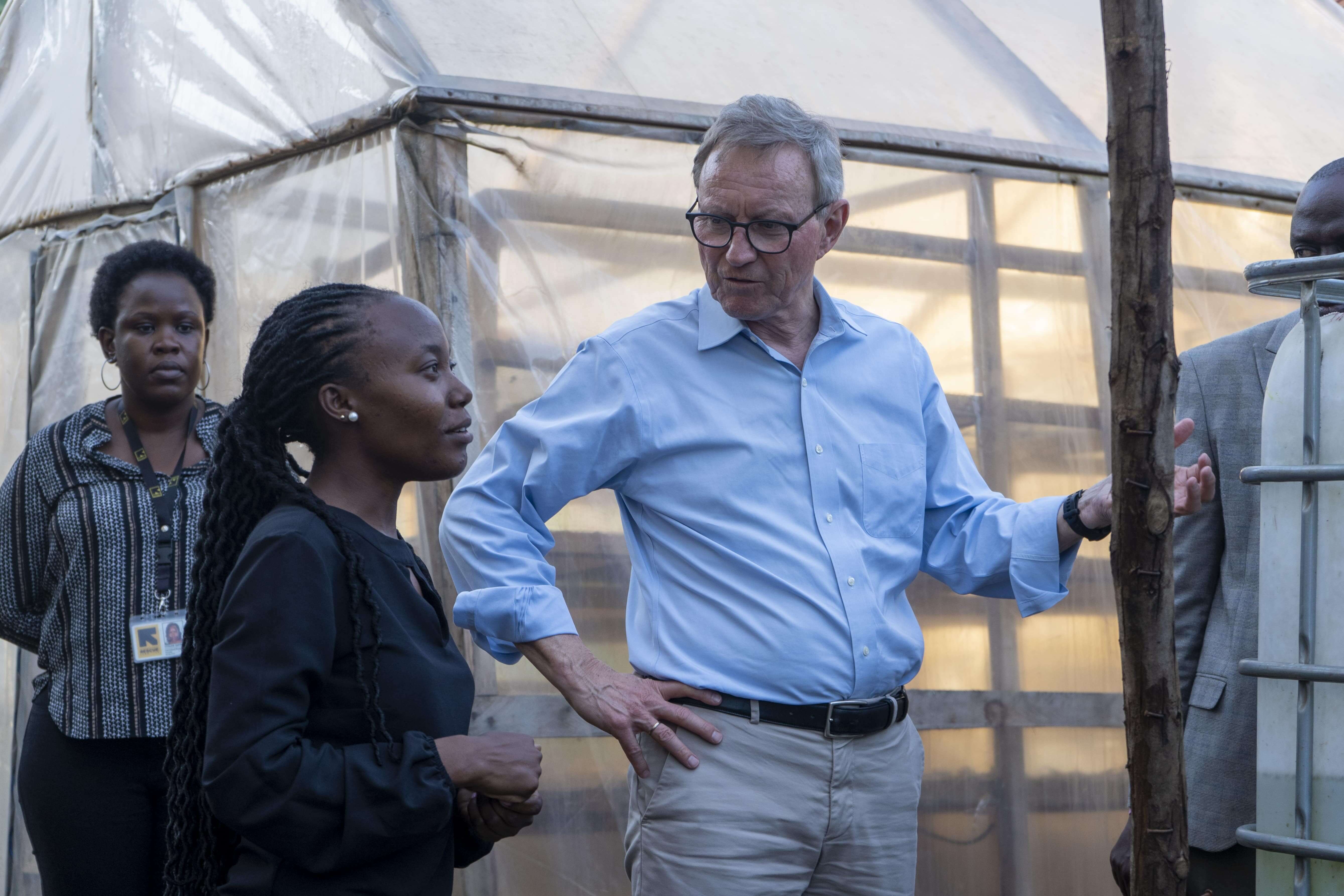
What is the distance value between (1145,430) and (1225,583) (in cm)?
78

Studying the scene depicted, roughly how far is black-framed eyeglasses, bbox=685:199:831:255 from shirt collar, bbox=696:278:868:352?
4.1 inches

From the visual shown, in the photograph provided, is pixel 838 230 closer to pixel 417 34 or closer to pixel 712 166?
pixel 712 166

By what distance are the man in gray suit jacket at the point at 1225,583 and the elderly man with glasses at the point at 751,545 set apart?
0.31m

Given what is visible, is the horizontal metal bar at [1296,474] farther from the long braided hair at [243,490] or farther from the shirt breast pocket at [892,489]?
the long braided hair at [243,490]

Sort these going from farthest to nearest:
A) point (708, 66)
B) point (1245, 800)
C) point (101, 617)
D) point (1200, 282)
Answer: point (1200, 282) < point (708, 66) < point (101, 617) < point (1245, 800)

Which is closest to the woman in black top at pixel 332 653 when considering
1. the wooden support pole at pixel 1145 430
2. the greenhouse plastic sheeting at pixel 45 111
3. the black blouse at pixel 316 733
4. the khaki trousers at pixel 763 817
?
the black blouse at pixel 316 733

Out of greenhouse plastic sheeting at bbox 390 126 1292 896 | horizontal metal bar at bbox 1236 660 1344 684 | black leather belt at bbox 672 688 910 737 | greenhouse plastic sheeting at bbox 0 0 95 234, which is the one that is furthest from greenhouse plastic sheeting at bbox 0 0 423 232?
horizontal metal bar at bbox 1236 660 1344 684

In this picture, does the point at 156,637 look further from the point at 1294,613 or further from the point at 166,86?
the point at 166,86

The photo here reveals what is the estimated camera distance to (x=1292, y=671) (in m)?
1.91

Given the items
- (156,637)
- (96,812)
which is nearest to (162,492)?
(156,637)

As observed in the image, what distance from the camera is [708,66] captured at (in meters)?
4.00

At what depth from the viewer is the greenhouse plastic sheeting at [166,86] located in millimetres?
3668

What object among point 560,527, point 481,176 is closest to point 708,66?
point 481,176

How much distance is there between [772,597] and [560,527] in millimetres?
1503
